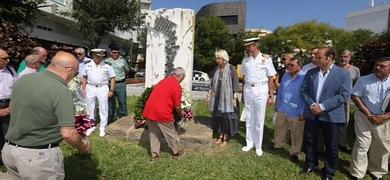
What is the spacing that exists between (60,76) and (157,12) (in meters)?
5.18

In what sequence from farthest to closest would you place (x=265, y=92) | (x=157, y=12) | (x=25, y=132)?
(x=157, y=12), (x=265, y=92), (x=25, y=132)

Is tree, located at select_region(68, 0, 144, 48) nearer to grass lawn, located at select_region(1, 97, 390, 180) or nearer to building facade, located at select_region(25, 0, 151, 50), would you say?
building facade, located at select_region(25, 0, 151, 50)

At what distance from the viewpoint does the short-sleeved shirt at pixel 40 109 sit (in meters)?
2.83

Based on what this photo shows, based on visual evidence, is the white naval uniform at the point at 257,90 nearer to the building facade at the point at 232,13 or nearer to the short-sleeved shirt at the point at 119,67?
the short-sleeved shirt at the point at 119,67

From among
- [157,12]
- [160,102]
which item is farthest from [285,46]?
[160,102]

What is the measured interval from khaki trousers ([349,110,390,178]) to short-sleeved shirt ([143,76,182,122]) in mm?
2707

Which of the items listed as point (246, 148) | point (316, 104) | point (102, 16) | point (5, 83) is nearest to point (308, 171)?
point (316, 104)

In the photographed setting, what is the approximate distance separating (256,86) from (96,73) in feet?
9.63

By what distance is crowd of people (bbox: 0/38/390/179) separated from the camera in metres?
2.92

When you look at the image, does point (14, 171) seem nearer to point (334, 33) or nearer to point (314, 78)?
point (314, 78)

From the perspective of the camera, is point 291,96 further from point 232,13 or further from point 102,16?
point 232,13

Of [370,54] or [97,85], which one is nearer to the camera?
[370,54]

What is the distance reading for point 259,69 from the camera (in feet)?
19.7

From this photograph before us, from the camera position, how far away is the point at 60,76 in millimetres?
2969
